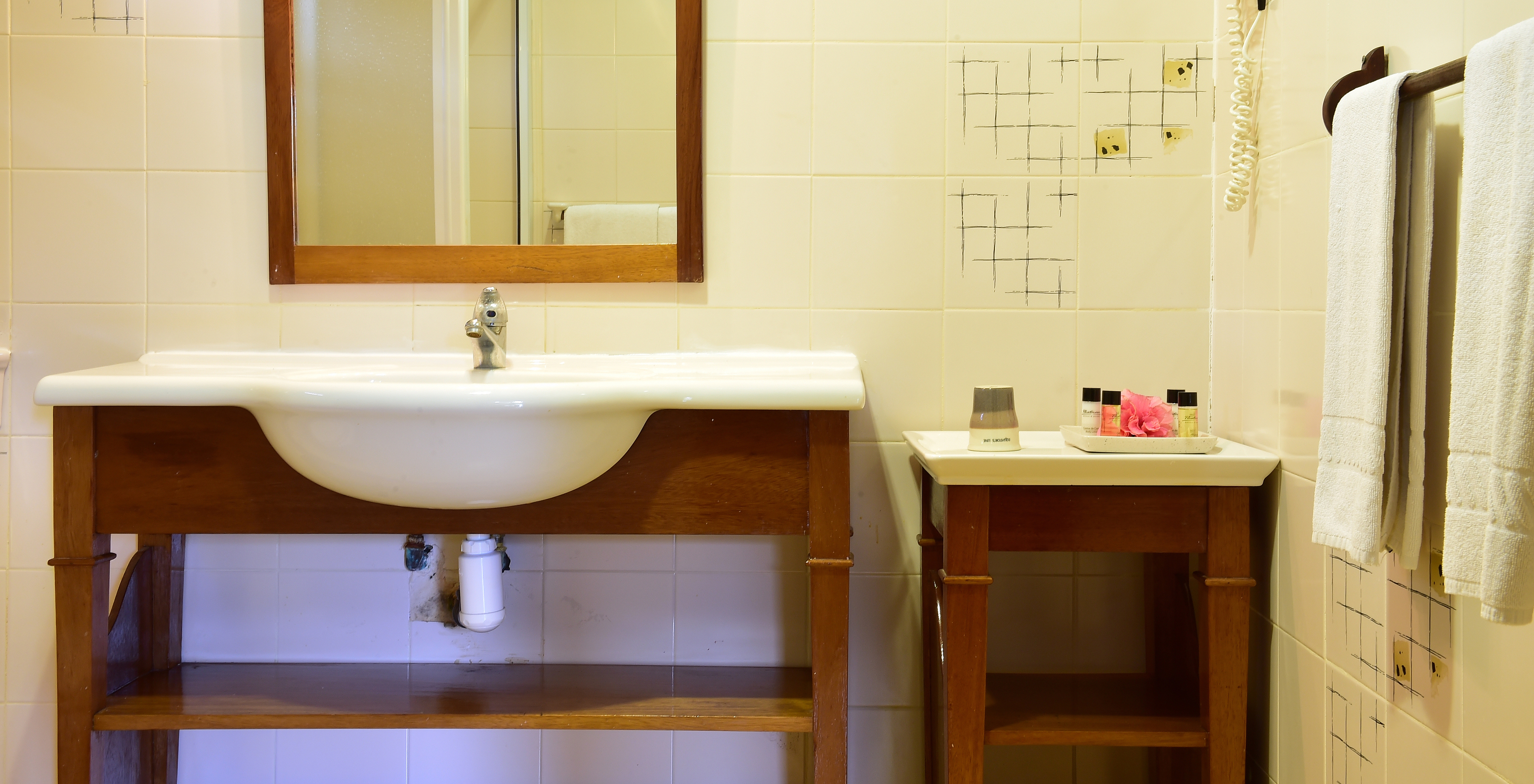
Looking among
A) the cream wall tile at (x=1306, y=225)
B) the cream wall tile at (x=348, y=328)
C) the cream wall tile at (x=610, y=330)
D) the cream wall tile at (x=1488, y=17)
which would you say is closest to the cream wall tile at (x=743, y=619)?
the cream wall tile at (x=610, y=330)

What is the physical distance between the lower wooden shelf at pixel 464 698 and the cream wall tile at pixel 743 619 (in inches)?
1.1

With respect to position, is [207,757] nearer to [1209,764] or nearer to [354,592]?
[354,592]

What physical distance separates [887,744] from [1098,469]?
0.62 m

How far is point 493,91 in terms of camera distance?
141 cm

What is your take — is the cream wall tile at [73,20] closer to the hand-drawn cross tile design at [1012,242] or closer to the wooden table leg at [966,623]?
the hand-drawn cross tile design at [1012,242]

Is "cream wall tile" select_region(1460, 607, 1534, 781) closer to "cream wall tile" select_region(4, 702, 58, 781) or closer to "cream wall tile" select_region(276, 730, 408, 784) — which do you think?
"cream wall tile" select_region(276, 730, 408, 784)

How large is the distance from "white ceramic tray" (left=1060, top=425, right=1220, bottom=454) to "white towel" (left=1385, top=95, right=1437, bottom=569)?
309mm

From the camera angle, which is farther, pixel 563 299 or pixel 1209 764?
pixel 563 299

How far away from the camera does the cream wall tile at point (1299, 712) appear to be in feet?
3.53

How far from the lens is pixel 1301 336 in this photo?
3.66 ft

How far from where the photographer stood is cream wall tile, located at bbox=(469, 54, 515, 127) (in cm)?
140

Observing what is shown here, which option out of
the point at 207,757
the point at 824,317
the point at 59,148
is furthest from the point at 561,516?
the point at 59,148

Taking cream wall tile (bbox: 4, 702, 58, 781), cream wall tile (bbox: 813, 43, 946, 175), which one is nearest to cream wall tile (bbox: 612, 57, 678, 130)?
cream wall tile (bbox: 813, 43, 946, 175)

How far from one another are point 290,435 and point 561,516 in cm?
32
